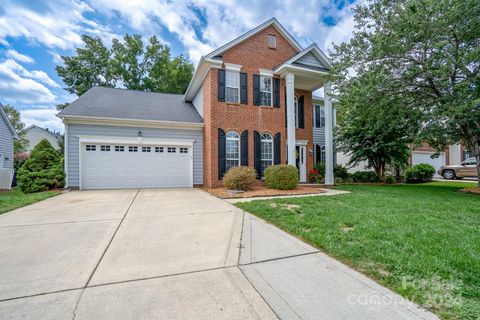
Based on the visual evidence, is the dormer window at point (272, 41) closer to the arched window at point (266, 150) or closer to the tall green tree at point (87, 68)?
the arched window at point (266, 150)

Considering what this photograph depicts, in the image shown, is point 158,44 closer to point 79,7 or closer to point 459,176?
point 79,7

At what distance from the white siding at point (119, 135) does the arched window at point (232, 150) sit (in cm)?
185

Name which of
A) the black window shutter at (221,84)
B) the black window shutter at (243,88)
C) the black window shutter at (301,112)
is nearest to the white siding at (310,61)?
the black window shutter at (301,112)

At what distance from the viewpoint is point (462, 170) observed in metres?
16.2

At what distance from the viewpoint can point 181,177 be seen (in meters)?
11.4

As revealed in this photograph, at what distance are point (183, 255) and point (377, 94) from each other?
9743 millimetres

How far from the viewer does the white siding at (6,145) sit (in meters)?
14.6

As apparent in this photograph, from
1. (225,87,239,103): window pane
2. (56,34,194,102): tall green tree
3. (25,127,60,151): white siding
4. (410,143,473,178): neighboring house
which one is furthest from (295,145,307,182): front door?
(25,127,60,151): white siding

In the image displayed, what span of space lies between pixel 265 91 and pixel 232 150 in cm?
354

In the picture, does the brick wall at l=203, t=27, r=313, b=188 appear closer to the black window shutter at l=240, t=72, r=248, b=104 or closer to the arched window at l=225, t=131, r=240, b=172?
the black window shutter at l=240, t=72, r=248, b=104

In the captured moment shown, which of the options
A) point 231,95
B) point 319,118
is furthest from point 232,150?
point 319,118

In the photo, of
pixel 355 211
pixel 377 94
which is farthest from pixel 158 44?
pixel 355 211

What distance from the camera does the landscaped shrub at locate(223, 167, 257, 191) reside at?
899 cm

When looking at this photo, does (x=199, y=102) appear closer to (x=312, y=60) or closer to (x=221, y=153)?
(x=221, y=153)
